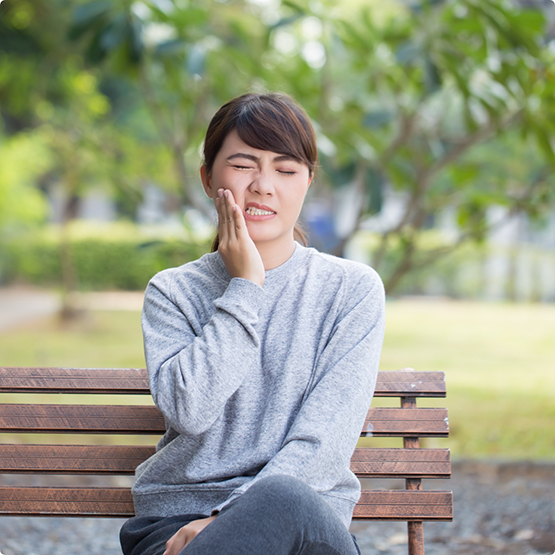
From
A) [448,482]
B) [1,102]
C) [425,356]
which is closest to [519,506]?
[448,482]

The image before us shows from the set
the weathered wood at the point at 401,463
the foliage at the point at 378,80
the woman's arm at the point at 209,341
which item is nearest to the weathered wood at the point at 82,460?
the woman's arm at the point at 209,341

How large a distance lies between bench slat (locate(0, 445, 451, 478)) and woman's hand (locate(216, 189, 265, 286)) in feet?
2.36

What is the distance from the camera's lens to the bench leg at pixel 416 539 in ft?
6.42

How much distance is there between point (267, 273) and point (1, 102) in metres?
7.20

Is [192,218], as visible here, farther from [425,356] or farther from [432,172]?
[425,356]

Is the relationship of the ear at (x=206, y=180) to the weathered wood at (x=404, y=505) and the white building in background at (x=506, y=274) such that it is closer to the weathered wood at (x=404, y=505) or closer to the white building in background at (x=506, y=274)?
the weathered wood at (x=404, y=505)

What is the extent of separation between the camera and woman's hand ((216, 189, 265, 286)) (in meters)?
1.65

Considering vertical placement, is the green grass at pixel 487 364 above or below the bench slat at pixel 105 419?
below

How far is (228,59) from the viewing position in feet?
11.7

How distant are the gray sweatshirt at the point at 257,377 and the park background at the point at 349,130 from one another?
0.67 metres

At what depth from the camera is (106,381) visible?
2100 millimetres

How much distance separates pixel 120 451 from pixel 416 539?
0.93 m

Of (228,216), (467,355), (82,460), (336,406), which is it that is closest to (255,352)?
(336,406)

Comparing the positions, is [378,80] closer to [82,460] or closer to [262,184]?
[262,184]
